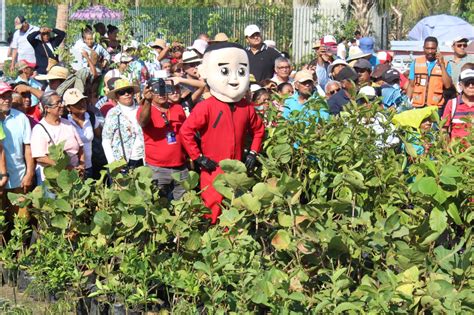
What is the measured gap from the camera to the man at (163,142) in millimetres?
8523

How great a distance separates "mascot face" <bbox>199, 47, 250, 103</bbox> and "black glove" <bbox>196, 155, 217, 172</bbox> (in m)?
0.55

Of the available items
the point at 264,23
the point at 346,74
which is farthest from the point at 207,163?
the point at 264,23

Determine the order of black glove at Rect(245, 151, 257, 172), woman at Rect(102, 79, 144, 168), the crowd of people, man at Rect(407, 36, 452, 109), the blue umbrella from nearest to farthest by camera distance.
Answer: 1. black glove at Rect(245, 151, 257, 172)
2. the crowd of people
3. woman at Rect(102, 79, 144, 168)
4. man at Rect(407, 36, 452, 109)
5. the blue umbrella

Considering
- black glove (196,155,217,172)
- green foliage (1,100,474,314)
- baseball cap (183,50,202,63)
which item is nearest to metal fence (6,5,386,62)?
baseball cap (183,50,202,63)

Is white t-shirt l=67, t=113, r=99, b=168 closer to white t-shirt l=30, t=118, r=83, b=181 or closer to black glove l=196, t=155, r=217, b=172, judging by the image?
white t-shirt l=30, t=118, r=83, b=181

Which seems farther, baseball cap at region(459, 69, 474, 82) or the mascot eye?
baseball cap at region(459, 69, 474, 82)

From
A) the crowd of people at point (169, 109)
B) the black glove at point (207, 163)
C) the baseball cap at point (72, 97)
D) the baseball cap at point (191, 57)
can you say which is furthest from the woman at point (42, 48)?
the black glove at point (207, 163)

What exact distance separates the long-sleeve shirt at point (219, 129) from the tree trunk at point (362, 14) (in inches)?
641

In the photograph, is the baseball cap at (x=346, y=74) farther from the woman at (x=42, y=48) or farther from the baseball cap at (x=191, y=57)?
the woman at (x=42, y=48)

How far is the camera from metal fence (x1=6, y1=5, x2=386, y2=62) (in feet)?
79.0

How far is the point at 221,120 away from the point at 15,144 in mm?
1910

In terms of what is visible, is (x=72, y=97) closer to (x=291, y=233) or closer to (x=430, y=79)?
(x=291, y=233)

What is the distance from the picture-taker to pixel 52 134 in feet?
27.5

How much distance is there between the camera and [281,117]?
294 inches
